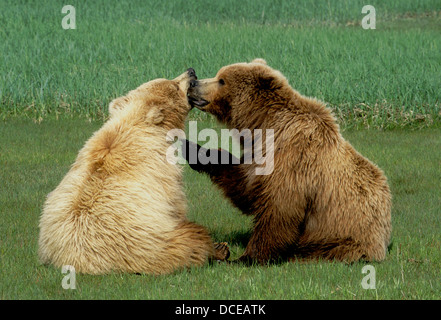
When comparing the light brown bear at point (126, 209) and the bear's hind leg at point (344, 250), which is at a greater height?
the light brown bear at point (126, 209)

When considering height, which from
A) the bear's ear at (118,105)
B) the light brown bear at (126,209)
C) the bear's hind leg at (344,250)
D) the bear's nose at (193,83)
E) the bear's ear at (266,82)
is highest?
the bear's ear at (266,82)

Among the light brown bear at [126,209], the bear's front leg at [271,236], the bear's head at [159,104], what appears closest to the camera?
the light brown bear at [126,209]

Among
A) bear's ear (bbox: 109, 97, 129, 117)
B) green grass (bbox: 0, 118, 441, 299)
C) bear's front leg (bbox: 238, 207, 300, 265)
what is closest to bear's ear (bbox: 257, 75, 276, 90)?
bear's front leg (bbox: 238, 207, 300, 265)

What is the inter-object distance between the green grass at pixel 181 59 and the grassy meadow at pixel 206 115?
0.14 ft

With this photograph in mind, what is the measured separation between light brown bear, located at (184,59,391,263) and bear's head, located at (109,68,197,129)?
617 mm

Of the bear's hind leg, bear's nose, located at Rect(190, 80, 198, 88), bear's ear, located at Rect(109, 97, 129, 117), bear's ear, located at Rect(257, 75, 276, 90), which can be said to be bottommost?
the bear's hind leg

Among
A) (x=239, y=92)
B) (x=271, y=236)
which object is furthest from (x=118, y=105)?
(x=271, y=236)

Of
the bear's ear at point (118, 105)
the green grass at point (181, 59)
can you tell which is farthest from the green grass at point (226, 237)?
the bear's ear at point (118, 105)

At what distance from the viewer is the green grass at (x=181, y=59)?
12.7m

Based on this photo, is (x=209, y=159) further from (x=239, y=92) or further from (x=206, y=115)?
(x=206, y=115)

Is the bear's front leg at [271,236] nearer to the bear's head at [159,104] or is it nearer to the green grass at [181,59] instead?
the bear's head at [159,104]

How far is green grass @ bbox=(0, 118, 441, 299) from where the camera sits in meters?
5.22

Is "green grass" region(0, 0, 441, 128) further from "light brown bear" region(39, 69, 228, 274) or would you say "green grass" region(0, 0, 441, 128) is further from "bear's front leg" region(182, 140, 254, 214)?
"light brown bear" region(39, 69, 228, 274)
